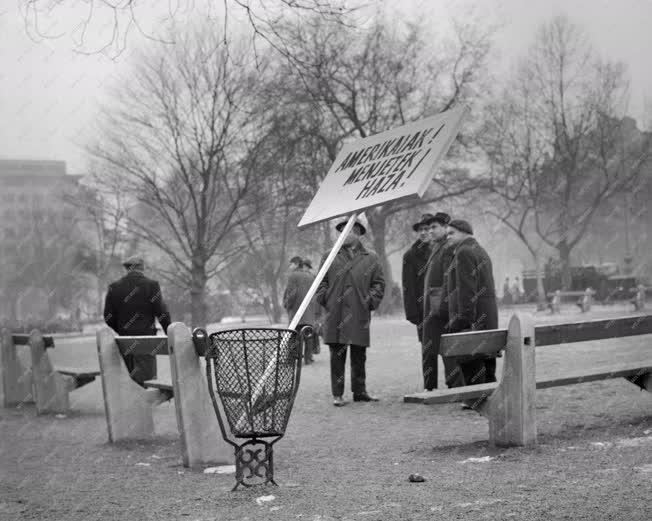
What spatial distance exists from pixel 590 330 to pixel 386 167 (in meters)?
1.92

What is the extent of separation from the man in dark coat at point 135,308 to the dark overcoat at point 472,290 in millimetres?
3393

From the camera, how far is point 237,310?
56.9m

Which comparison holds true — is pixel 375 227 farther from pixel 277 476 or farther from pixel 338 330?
pixel 277 476

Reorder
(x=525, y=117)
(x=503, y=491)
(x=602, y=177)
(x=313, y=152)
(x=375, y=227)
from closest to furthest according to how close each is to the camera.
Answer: (x=503, y=491)
(x=313, y=152)
(x=375, y=227)
(x=525, y=117)
(x=602, y=177)

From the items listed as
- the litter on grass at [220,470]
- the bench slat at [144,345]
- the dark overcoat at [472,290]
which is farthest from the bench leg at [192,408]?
the dark overcoat at [472,290]

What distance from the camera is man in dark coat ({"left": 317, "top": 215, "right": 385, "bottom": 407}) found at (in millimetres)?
9125

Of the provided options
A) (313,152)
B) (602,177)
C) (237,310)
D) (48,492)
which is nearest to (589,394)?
(48,492)

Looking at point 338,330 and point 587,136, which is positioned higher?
point 587,136

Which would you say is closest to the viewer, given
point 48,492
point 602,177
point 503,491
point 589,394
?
point 503,491

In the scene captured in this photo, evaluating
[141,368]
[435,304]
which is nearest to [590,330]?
[435,304]

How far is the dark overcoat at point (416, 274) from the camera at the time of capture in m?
9.31

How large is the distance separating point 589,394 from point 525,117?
3012 centimetres

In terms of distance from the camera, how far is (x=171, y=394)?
7.66 m

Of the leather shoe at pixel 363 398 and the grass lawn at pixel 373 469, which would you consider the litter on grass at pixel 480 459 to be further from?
the leather shoe at pixel 363 398
